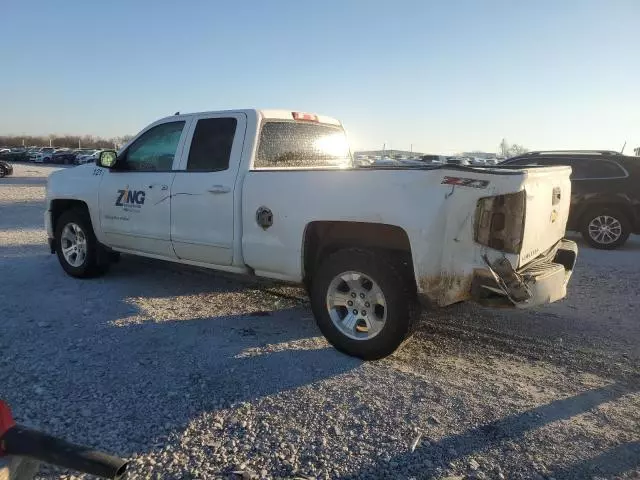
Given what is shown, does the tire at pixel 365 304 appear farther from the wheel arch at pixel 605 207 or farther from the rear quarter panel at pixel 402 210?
the wheel arch at pixel 605 207

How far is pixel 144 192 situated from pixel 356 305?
2.96m

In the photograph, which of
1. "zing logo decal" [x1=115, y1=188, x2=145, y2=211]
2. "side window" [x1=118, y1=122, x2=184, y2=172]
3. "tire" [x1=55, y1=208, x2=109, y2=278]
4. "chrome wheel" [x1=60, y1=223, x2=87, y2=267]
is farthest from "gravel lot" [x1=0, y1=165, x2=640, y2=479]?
"side window" [x1=118, y1=122, x2=184, y2=172]

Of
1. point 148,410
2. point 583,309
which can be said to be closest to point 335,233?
point 148,410

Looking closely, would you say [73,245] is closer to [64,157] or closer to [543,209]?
[543,209]

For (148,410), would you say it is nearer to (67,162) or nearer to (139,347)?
(139,347)

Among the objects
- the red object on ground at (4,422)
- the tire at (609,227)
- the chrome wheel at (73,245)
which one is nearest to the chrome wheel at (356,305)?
the red object on ground at (4,422)

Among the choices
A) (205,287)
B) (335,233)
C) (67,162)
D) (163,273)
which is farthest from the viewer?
(67,162)

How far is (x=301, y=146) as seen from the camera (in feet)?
18.7

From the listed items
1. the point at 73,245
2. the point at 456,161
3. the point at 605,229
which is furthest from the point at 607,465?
the point at 456,161

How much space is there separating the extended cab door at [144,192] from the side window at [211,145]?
0.22 metres

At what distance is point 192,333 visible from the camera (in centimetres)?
473

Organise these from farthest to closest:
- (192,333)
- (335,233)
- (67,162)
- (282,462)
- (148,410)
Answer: (67,162) < (192,333) < (335,233) < (148,410) < (282,462)

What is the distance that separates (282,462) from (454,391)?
148cm

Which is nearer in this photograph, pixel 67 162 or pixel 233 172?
pixel 233 172
